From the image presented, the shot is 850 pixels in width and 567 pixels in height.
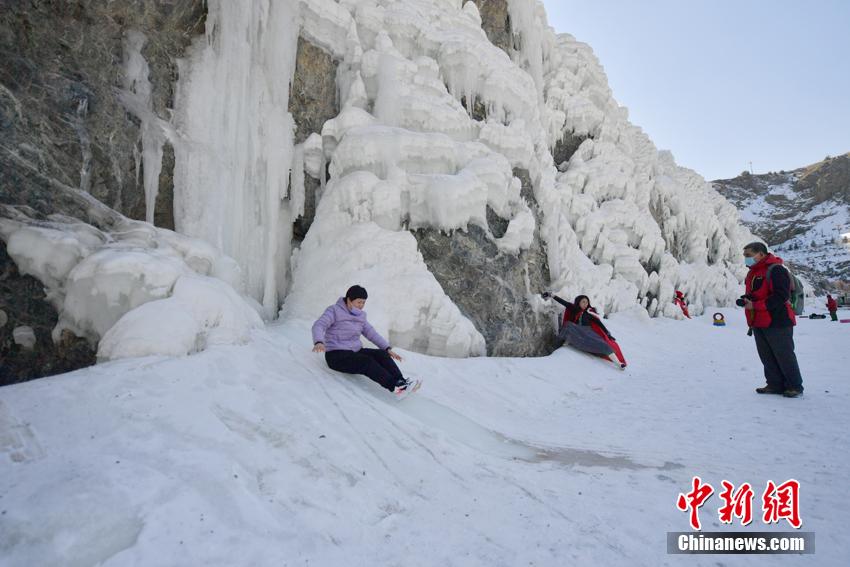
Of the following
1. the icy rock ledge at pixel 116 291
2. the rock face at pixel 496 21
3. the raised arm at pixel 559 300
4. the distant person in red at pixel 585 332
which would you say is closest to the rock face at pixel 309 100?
the icy rock ledge at pixel 116 291

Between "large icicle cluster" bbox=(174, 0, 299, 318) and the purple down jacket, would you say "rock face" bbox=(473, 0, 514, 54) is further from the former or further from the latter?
the purple down jacket

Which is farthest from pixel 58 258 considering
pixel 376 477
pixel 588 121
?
pixel 588 121

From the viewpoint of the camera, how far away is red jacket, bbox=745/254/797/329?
5.03 m

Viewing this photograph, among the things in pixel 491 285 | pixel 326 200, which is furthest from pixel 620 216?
pixel 326 200

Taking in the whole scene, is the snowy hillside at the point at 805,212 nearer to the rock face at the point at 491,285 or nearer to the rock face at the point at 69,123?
the rock face at the point at 491,285

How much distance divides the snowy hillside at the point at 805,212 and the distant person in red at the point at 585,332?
41.2 m

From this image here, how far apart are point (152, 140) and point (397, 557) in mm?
6362

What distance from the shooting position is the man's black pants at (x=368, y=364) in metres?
4.37

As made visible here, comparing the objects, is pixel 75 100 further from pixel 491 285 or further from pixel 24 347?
pixel 491 285

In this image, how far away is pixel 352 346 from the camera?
15.4 ft

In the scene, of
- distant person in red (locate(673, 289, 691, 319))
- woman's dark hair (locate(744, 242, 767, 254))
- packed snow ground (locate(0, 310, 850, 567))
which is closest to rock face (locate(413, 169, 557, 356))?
packed snow ground (locate(0, 310, 850, 567))

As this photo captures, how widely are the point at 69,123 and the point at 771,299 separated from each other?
856 cm

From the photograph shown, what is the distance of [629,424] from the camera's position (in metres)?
4.56

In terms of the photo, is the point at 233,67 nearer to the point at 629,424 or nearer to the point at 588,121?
the point at 629,424
